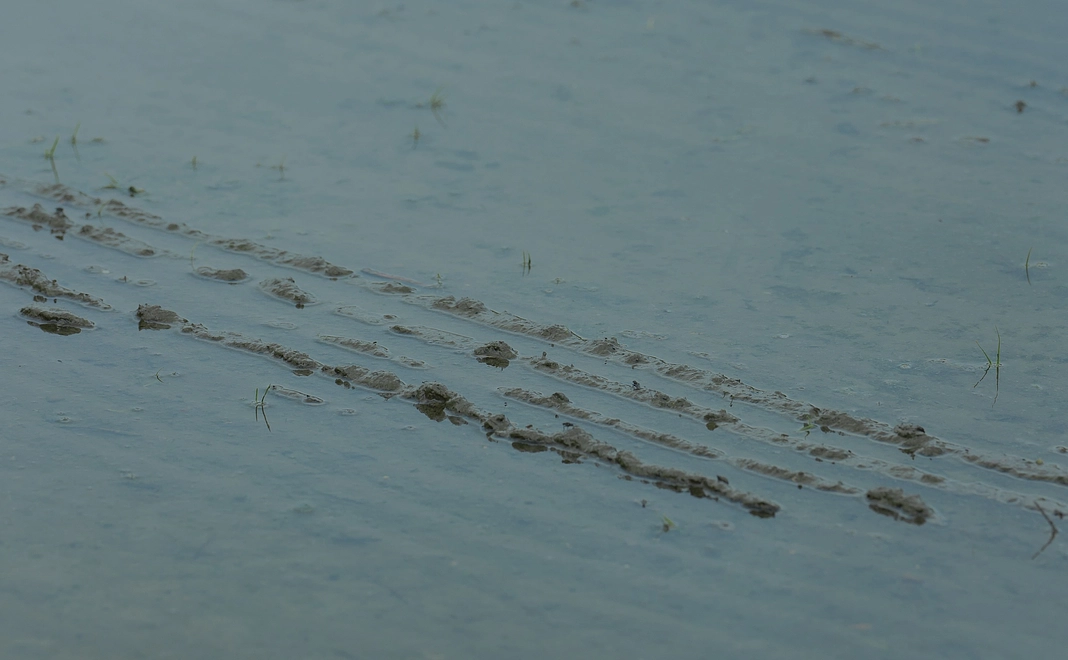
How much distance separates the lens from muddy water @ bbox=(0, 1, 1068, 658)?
3.30m

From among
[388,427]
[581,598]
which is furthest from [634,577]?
[388,427]

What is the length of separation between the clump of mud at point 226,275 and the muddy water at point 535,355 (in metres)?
0.03

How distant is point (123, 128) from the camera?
6.66 m

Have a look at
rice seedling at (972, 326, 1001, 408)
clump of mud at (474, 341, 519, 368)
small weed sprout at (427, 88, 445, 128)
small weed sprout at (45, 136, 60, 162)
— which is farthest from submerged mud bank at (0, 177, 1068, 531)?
small weed sprout at (427, 88, 445, 128)

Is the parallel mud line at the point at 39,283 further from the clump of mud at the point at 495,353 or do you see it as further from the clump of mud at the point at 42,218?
Answer: the clump of mud at the point at 495,353

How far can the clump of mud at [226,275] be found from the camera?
5.00 metres

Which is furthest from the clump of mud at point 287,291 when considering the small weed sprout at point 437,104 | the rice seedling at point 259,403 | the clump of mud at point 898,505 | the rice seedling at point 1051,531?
the rice seedling at point 1051,531

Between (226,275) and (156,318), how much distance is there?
17.3 inches

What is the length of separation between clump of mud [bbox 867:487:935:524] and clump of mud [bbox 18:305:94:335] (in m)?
3.38

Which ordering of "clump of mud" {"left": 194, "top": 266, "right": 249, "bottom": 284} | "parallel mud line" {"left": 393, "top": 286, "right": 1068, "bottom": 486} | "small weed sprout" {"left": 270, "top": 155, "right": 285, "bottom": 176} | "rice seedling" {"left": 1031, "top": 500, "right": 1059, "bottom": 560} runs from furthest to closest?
"small weed sprout" {"left": 270, "top": 155, "right": 285, "bottom": 176} < "clump of mud" {"left": 194, "top": 266, "right": 249, "bottom": 284} < "parallel mud line" {"left": 393, "top": 286, "right": 1068, "bottom": 486} < "rice seedling" {"left": 1031, "top": 500, "right": 1059, "bottom": 560}

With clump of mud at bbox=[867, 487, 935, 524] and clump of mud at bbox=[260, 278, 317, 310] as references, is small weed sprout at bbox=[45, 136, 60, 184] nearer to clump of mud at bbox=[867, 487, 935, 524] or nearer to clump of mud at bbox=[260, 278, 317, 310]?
clump of mud at bbox=[260, 278, 317, 310]

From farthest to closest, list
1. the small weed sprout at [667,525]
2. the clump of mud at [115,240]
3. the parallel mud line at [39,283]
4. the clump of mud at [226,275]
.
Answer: the clump of mud at [115,240]
the clump of mud at [226,275]
the parallel mud line at [39,283]
the small weed sprout at [667,525]

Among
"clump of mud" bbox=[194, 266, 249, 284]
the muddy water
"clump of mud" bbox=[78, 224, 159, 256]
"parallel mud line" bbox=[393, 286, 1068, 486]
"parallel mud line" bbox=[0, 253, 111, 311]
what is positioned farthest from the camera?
"clump of mud" bbox=[78, 224, 159, 256]

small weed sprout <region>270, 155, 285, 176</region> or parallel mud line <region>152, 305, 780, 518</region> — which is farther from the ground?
small weed sprout <region>270, 155, 285, 176</region>
